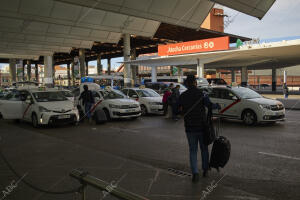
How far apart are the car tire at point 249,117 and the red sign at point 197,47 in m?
17.7

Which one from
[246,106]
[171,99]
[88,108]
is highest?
[171,99]

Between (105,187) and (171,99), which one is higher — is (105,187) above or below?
below

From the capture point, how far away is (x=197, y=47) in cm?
2928

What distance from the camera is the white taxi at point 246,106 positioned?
10.1 metres

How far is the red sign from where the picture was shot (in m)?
27.1

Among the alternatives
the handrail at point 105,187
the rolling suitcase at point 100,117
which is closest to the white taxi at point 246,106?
the rolling suitcase at point 100,117

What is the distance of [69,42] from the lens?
35656 mm

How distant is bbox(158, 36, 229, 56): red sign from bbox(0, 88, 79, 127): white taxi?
64.7 ft

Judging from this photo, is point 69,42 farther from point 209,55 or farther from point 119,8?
point 209,55

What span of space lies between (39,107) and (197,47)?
2199cm

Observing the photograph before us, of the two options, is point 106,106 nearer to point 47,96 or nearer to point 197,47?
point 47,96

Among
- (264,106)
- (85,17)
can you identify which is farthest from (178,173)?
(85,17)

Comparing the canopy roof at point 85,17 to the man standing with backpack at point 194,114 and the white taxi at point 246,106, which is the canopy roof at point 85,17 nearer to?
the white taxi at point 246,106

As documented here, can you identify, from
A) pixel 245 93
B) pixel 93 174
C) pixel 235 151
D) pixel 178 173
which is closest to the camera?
pixel 93 174
